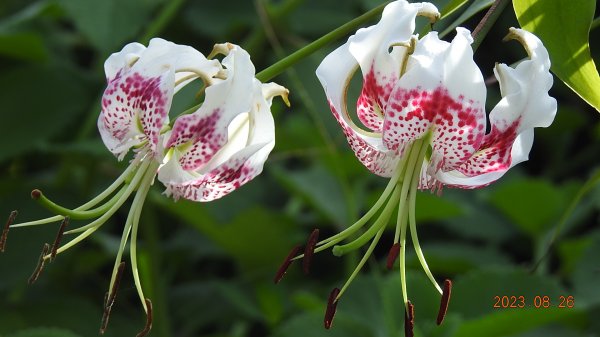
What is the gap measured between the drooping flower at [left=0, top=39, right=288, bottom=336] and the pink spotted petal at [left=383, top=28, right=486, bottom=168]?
0.09 metres

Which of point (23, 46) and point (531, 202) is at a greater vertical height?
point (23, 46)

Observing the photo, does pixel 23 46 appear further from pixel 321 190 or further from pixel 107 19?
pixel 321 190

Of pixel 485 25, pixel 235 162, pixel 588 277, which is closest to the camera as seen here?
pixel 485 25

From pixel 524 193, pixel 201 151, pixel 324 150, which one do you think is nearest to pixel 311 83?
pixel 324 150

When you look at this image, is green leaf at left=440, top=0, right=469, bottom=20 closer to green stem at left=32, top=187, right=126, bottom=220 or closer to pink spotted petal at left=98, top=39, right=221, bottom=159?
pink spotted petal at left=98, top=39, right=221, bottom=159

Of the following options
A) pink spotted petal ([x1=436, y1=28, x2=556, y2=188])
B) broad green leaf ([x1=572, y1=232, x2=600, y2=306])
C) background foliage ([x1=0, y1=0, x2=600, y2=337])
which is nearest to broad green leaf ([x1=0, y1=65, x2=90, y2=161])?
background foliage ([x1=0, y1=0, x2=600, y2=337])

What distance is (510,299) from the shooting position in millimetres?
1228

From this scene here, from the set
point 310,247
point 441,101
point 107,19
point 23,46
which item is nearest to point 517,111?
point 441,101

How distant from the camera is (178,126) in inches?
30.9

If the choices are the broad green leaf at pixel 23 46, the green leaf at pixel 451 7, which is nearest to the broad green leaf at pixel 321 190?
the broad green leaf at pixel 23 46

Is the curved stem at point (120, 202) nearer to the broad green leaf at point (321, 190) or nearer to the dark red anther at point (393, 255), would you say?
the dark red anther at point (393, 255)

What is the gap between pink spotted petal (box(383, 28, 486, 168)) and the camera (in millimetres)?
696

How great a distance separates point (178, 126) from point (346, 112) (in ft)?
0.39

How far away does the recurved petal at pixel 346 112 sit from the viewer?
756 mm
